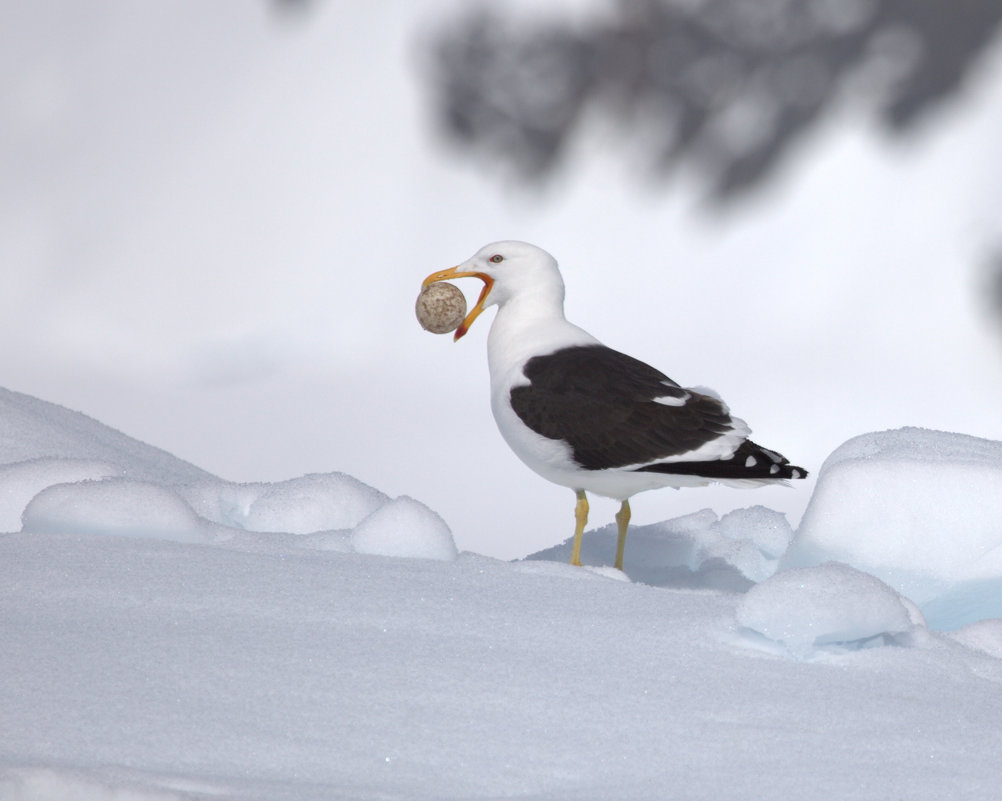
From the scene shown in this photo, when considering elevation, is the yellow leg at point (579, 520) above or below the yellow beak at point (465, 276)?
below

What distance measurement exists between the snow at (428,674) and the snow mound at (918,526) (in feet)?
2.64

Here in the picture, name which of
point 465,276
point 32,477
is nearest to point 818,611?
point 465,276

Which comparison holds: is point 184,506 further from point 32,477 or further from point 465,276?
point 465,276

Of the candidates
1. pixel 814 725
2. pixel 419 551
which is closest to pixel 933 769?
pixel 814 725

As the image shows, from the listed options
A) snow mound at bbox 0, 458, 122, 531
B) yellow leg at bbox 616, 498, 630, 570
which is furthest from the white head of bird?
snow mound at bbox 0, 458, 122, 531

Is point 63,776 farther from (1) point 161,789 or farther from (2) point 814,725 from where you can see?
(2) point 814,725

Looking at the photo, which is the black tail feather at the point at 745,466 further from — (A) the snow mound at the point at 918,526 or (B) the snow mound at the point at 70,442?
(B) the snow mound at the point at 70,442

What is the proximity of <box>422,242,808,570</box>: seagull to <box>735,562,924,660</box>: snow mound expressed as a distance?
103cm

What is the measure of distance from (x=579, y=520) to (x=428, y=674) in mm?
1731

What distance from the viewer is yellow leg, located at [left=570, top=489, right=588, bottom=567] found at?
3.96 metres

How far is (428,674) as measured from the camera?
2322 millimetres

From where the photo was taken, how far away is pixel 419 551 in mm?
3342

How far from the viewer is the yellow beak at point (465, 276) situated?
14.5 ft

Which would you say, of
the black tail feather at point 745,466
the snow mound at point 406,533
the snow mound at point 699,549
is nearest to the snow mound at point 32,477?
the snow mound at point 406,533
